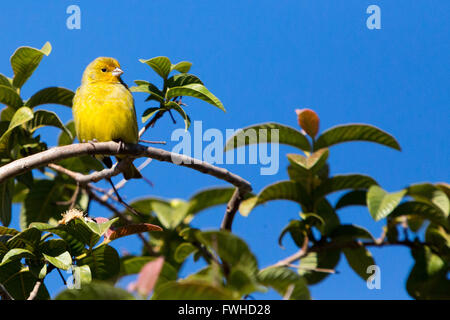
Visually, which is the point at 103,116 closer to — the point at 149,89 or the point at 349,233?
the point at 149,89

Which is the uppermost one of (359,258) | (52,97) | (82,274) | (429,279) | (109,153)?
(52,97)

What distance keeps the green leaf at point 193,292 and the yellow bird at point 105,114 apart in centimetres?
207

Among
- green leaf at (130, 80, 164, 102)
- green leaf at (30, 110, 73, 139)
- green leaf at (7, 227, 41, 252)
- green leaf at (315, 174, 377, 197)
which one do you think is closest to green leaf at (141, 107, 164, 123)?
green leaf at (130, 80, 164, 102)

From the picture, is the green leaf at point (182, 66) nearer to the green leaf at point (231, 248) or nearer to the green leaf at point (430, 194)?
the green leaf at point (430, 194)

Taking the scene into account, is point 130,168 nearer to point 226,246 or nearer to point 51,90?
point 51,90

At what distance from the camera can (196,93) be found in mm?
2709

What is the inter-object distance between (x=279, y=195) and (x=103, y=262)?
1388mm

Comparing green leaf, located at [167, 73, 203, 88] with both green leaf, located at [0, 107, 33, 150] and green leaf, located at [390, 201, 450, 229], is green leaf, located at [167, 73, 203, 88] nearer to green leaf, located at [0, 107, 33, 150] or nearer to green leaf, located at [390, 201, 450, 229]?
green leaf, located at [0, 107, 33, 150]

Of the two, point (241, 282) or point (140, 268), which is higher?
point (241, 282)

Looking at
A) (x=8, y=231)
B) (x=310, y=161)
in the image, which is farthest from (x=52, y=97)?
(x=310, y=161)

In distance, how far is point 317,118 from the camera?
11.1ft

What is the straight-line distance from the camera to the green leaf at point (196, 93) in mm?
2654

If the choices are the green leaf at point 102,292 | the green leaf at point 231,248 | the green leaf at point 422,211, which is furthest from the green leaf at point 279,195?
the green leaf at point 102,292

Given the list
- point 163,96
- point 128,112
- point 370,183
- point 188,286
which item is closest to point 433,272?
point 370,183
